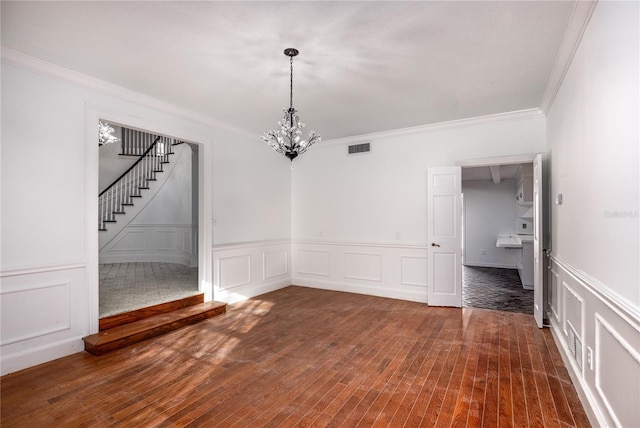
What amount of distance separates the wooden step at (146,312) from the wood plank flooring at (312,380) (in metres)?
0.49

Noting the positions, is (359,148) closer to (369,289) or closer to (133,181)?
(369,289)

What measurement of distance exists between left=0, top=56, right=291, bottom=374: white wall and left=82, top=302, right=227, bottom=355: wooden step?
0.24m

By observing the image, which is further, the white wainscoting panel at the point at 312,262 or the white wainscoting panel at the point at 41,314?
the white wainscoting panel at the point at 312,262

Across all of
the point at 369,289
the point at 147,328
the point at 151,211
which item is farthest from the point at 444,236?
the point at 151,211

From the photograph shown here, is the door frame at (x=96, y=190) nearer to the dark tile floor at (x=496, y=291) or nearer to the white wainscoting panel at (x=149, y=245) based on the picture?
the white wainscoting panel at (x=149, y=245)

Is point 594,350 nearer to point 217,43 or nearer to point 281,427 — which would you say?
point 281,427

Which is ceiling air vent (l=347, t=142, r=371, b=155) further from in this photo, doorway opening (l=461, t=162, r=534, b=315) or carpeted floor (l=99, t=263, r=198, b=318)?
carpeted floor (l=99, t=263, r=198, b=318)

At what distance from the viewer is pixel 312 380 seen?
2.85 meters

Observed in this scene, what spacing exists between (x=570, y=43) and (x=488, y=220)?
7382 millimetres

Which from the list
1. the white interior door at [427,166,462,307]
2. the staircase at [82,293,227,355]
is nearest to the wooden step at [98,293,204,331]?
the staircase at [82,293,227,355]

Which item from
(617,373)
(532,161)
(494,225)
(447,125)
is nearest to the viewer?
(617,373)

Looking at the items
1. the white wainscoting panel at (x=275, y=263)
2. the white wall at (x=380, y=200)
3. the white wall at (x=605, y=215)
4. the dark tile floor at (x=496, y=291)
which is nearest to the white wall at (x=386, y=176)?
the white wall at (x=380, y=200)

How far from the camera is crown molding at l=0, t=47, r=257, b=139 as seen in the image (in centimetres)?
307

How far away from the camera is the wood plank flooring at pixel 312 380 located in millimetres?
2312
